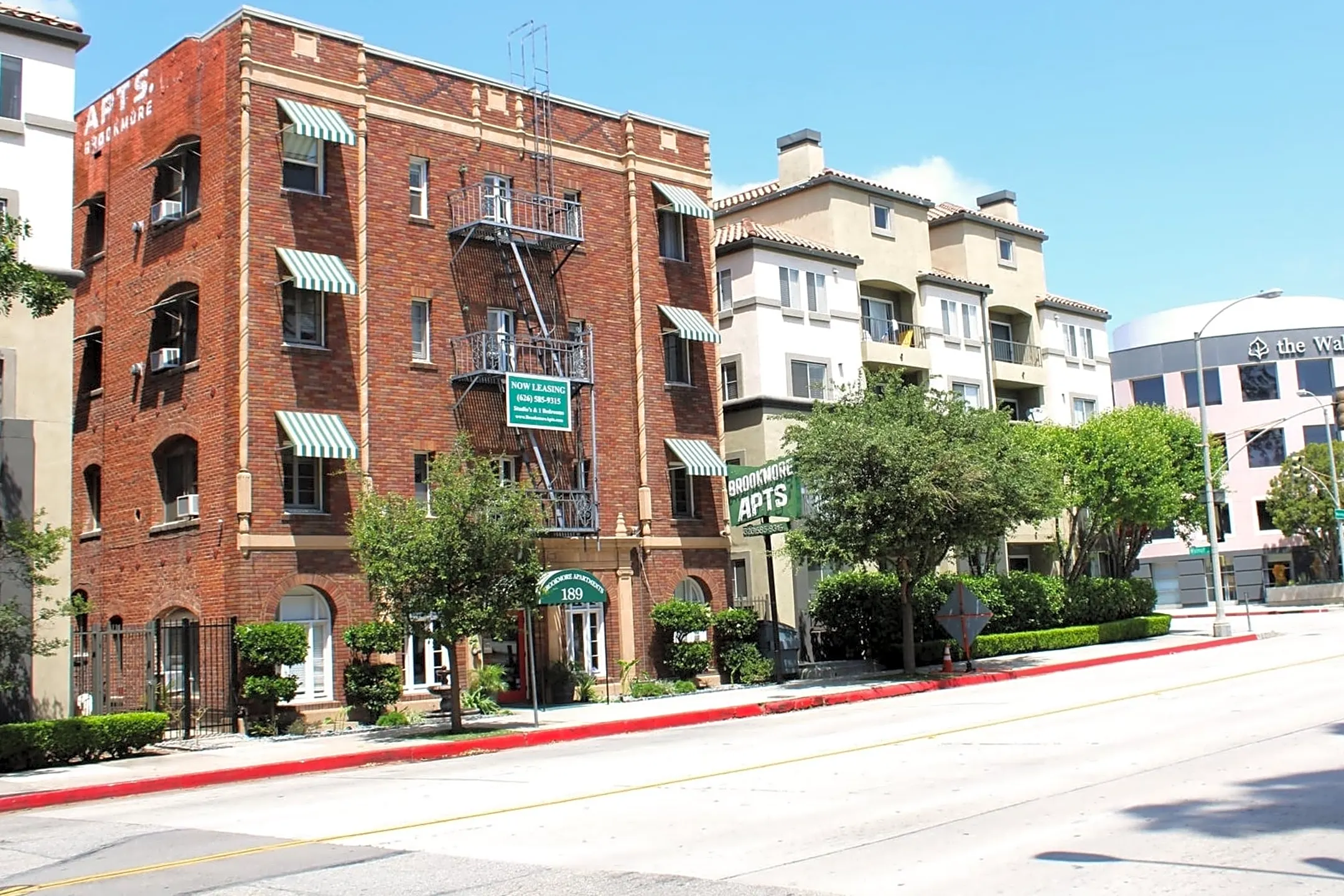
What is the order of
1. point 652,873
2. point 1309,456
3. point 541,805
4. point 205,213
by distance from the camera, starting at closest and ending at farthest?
point 652,873, point 541,805, point 205,213, point 1309,456

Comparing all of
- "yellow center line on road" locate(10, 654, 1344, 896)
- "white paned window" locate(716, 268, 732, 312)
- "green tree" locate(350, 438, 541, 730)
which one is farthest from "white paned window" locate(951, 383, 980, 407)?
"green tree" locate(350, 438, 541, 730)

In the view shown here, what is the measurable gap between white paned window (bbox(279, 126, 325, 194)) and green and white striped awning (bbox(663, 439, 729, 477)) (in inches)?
426

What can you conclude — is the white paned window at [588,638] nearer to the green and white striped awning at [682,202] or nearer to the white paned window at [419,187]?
the white paned window at [419,187]

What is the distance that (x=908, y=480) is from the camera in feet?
95.9

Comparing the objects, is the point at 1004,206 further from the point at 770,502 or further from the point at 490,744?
the point at 490,744

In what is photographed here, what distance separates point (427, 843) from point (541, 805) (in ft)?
7.99

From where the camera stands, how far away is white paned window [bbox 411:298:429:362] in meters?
30.0

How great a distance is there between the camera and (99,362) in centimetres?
3192

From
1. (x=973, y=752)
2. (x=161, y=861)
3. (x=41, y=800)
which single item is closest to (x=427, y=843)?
(x=161, y=861)

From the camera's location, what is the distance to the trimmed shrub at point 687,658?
32.5m

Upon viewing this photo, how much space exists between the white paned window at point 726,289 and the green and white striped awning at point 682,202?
4.31 m

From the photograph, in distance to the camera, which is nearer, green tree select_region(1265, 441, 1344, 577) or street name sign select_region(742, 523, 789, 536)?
street name sign select_region(742, 523, 789, 536)

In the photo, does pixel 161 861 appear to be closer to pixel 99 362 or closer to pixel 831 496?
pixel 831 496

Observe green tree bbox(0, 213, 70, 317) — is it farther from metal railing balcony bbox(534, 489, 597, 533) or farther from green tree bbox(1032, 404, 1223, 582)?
green tree bbox(1032, 404, 1223, 582)
